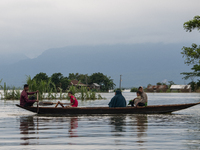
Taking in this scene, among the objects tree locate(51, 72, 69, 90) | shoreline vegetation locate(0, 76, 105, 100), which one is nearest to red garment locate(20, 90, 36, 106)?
shoreline vegetation locate(0, 76, 105, 100)

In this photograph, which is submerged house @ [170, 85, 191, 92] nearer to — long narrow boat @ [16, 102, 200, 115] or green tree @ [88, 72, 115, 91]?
green tree @ [88, 72, 115, 91]

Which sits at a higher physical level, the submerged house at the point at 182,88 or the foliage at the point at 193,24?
the foliage at the point at 193,24

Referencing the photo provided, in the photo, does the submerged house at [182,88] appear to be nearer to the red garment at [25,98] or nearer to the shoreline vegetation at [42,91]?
the shoreline vegetation at [42,91]

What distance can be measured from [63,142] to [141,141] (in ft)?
5.88

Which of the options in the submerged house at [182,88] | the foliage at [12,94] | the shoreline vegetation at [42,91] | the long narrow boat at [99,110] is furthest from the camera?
the submerged house at [182,88]

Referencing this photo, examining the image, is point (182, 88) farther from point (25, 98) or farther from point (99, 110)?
point (25, 98)

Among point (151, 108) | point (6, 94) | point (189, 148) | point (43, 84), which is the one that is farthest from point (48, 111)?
point (6, 94)

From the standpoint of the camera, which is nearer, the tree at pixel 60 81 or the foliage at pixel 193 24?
the foliage at pixel 193 24

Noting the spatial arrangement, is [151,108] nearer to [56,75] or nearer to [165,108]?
[165,108]

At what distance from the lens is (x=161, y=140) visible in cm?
826

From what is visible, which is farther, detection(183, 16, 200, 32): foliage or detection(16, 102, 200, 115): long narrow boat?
detection(183, 16, 200, 32): foliage

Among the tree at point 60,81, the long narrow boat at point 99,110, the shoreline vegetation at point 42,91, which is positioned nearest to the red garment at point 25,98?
the long narrow boat at point 99,110

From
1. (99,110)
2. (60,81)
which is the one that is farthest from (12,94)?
(60,81)

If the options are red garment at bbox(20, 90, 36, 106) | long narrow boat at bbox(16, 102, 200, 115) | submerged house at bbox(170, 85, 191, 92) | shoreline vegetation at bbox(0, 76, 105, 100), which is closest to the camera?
red garment at bbox(20, 90, 36, 106)
